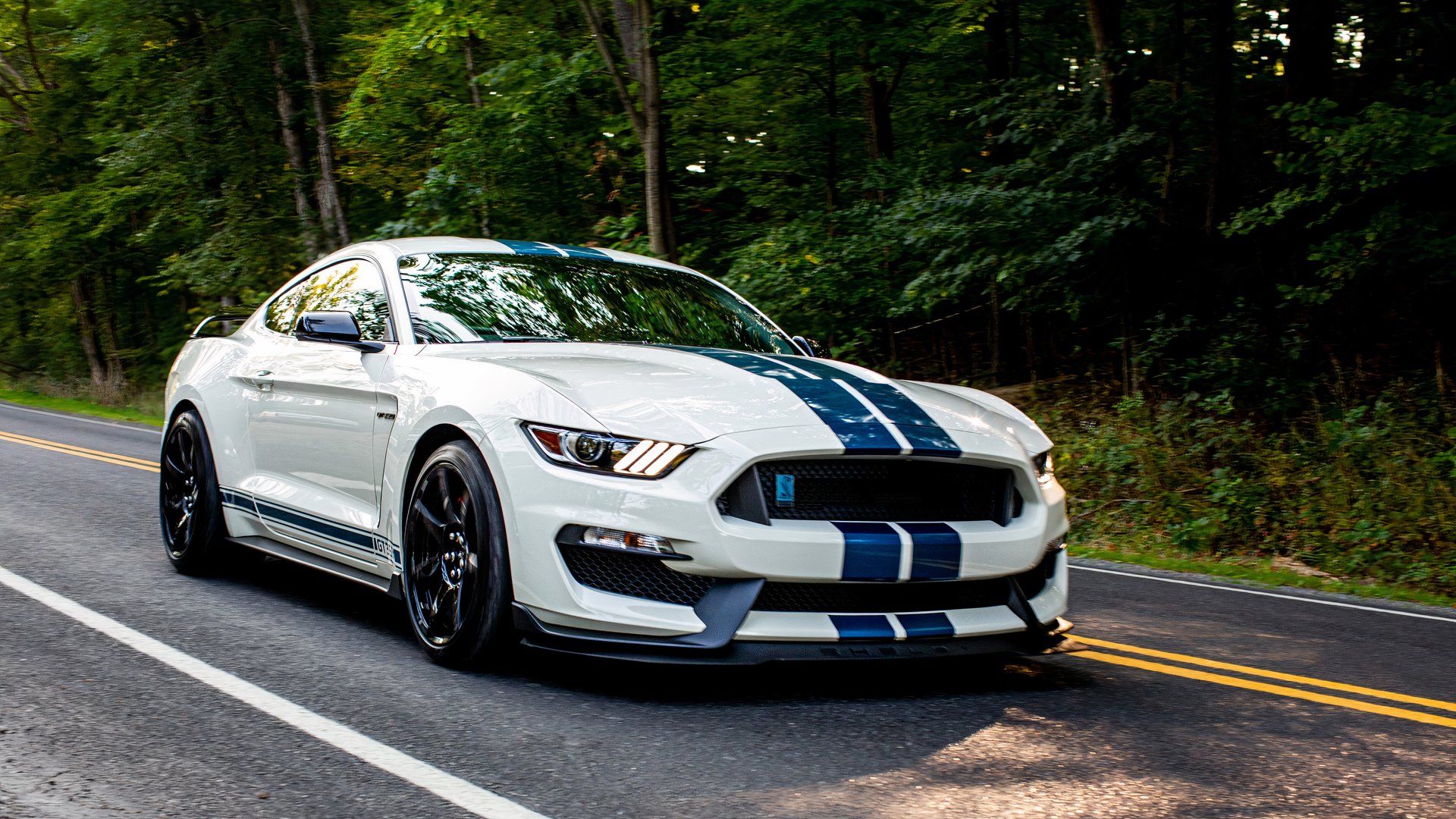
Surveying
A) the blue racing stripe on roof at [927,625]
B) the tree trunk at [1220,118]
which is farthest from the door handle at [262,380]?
the tree trunk at [1220,118]

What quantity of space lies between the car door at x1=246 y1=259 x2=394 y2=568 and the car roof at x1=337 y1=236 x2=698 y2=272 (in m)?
0.13

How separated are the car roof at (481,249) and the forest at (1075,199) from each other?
484 centimetres

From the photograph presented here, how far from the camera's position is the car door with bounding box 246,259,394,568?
5.30 m

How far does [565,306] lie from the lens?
562 cm

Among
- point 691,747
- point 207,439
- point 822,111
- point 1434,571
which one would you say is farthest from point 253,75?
point 691,747

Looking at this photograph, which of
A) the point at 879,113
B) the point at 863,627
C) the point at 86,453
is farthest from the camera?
the point at 879,113

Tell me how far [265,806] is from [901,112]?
16461 millimetres

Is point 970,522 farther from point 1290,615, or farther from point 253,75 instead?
point 253,75

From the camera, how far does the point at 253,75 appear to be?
2753 cm

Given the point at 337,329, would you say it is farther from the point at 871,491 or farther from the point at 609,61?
the point at 609,61

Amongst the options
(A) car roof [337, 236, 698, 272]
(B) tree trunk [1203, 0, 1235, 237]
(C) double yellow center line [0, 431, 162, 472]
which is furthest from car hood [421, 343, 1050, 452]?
(B) tree trunk [1203, 0, 1235, 237]

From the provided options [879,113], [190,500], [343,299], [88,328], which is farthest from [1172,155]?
[88,328]

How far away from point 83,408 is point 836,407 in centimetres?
2456

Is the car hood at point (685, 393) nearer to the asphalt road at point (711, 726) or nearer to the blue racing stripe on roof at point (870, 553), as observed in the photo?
the blue racing stripe on roof at point (870, 553)
